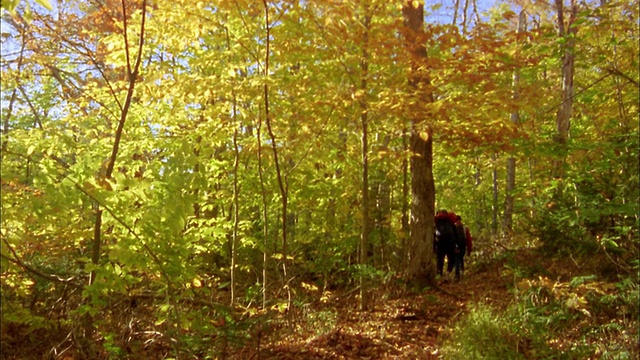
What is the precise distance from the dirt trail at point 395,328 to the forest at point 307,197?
37mm

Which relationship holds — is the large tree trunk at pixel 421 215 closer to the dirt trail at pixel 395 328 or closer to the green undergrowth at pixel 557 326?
the dirt trail at pixel 395 328

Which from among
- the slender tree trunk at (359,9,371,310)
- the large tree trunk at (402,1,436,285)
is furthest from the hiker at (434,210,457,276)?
the slender tree trunk at (359,9,371,310)

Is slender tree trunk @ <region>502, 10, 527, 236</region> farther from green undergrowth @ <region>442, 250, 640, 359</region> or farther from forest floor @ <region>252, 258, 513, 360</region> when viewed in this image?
green undergrowth @ <region>442, 250, 640, 359</region>

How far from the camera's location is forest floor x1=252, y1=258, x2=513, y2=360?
485cm

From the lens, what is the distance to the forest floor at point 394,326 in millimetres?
4852

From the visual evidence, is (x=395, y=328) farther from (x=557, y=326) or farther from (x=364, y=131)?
(x=364, y=131)

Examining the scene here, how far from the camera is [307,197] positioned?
779 cm

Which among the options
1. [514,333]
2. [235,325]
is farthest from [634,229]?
[235,325]

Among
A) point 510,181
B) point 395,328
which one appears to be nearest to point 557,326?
point 395,328

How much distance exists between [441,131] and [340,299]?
3.27 metres

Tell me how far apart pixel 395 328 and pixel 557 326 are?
2.17 meters

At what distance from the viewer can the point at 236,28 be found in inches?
253

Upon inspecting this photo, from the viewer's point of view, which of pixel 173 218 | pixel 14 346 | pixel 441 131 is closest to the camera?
pixel 173 218

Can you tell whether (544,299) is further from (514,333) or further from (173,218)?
(173,218)
